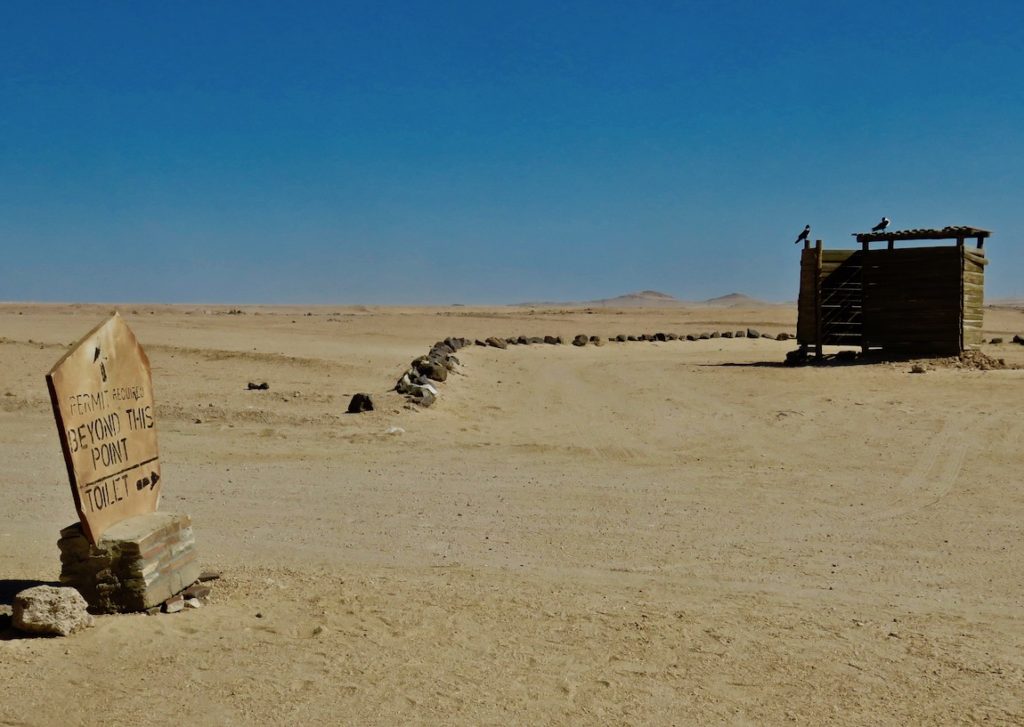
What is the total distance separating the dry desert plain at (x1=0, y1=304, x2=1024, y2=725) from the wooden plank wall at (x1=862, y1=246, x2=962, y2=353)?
5.58m

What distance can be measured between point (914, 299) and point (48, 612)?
773 inches

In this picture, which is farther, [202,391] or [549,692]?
[202,391]

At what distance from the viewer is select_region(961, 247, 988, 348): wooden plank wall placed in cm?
2055

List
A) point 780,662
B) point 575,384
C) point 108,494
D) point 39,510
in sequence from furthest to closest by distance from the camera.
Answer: point 575,384, point 39,510, point 108,494, point 780,662

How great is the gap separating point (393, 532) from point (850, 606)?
3.66 meters

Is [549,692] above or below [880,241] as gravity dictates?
below

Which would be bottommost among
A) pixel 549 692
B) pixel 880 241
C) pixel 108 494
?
pixel 549 692

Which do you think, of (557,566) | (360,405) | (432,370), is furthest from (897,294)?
(557,566)

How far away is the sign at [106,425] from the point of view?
18.2ft

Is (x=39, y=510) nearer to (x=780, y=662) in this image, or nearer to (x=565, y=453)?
(x=565, y=453)

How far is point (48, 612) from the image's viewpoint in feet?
17.0

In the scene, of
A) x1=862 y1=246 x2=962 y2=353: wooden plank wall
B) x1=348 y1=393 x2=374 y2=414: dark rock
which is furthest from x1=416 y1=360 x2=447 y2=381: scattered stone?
x1=862 y1=246 x2=962 y2=353: wooden plank wall

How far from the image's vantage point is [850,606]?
19.6 feet

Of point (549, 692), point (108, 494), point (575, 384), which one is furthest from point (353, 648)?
point (575, 384)
